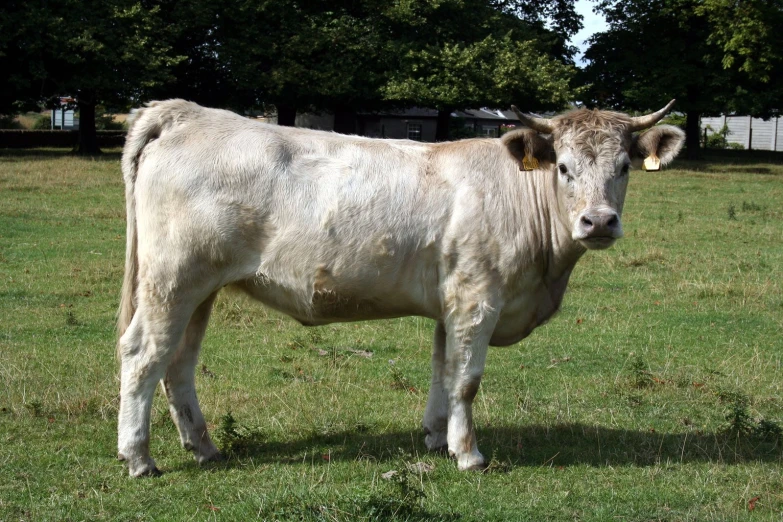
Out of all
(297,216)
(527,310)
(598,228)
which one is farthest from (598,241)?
(297,216)

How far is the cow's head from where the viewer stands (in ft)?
20.2

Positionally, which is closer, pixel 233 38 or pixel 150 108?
pixel 150 108

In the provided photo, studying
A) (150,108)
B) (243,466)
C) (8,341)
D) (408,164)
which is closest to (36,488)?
(243,466)

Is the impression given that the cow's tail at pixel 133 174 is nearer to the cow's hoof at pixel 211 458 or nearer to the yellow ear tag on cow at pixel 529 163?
the cow's hoof at pixel 211 458

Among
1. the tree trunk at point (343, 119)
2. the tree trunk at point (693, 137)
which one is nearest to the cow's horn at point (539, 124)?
the tree trunk at point (343, 119)

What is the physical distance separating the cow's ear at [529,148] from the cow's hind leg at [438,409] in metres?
1.36

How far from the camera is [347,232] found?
631 centimetres

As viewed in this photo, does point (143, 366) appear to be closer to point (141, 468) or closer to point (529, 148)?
point (141, 468)

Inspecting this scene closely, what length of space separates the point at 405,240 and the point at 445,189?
0.49 m

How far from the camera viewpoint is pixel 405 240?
251 inches

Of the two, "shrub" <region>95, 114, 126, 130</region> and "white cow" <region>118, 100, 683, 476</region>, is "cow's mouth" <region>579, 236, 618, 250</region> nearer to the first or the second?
"white cow" <region>118, 100, 683, 476</region>

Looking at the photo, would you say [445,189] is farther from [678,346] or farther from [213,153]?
[678,346]

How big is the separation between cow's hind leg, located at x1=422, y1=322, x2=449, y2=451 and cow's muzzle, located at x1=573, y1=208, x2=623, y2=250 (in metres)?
1.35

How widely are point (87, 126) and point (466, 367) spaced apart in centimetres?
3366
